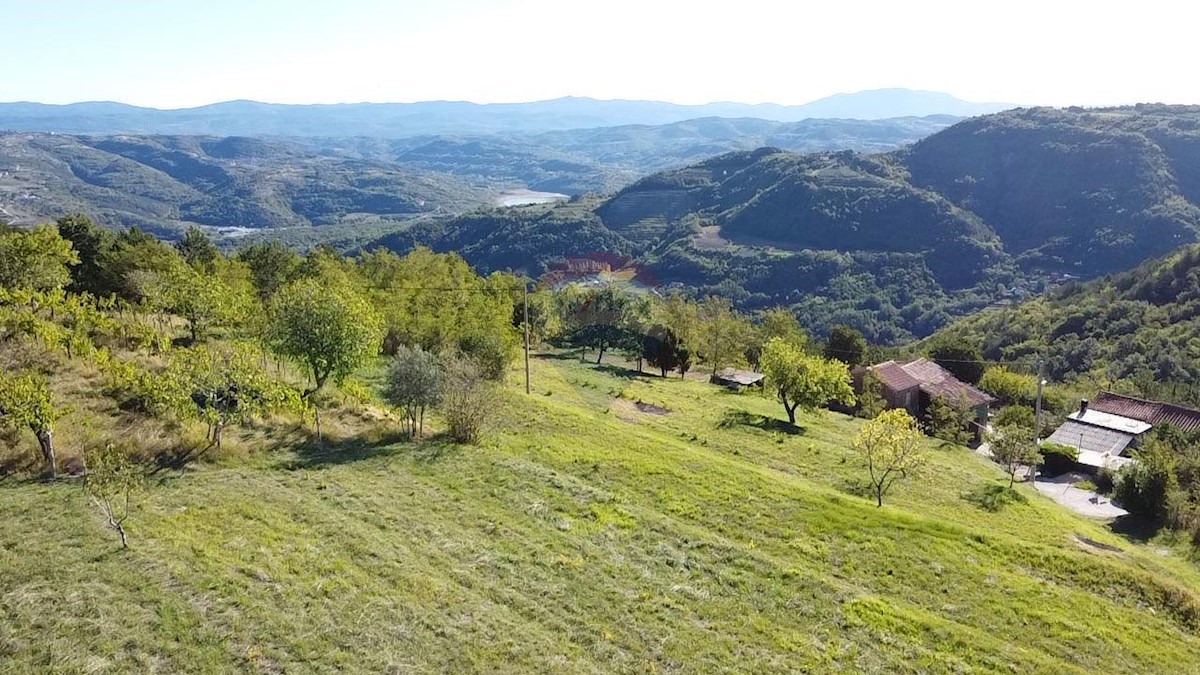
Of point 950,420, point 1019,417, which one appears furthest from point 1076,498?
point 1019,417

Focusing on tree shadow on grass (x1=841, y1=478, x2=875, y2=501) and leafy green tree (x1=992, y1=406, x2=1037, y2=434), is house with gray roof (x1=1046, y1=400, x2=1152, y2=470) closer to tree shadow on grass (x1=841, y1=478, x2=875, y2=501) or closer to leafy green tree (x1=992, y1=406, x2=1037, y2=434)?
leafy green tree (x1=992, y1=406, x2=1037, y2=434)

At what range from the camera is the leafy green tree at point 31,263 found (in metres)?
37.9

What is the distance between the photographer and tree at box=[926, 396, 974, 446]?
5588 centimetres

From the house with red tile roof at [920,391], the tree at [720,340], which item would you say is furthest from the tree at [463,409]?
the house with red tile roof at [920,391]

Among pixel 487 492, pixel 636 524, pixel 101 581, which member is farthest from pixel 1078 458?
pixel 101 581

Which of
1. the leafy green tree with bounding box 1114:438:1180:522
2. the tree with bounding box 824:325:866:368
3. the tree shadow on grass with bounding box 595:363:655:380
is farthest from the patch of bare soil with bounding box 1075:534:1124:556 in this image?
the tree with bounding box 824:325:866:368

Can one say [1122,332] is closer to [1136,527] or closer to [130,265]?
[1136,527]

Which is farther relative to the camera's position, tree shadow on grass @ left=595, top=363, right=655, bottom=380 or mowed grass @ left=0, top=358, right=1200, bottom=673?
tree shadow on grass @ left=595, top=363, right=655, bottom=380

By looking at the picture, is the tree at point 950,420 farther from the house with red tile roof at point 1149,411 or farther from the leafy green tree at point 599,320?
the leafy green tree at point 599,320

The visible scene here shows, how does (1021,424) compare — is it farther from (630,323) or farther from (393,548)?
(393,548)

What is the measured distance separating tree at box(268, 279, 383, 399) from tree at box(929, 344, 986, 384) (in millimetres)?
67304

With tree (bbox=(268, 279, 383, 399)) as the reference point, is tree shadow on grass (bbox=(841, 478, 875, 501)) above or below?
below

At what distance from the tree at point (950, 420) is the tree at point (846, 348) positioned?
45.2ft

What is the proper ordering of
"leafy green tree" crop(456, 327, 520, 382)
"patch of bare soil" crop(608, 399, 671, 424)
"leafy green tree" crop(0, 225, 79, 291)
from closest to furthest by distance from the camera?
"leafy green tree" crop(0, 225, 79, 291) < "leafy green tree" crop(456, 327, 520, 382) < "patch of bare soil" crop(608, 399, 671, 424)
